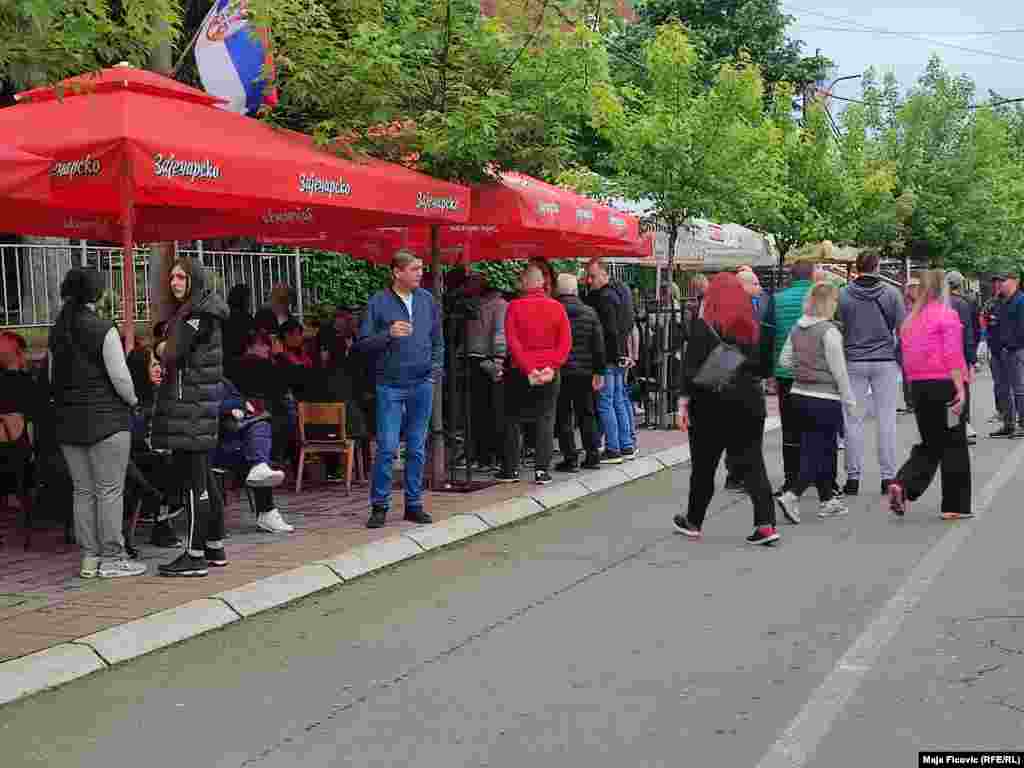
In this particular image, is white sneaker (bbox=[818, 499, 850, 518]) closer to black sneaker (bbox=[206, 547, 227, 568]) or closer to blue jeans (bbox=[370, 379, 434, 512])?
blue jeans (bbox=[370, 379, 434, 512])

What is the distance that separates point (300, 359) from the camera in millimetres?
12375

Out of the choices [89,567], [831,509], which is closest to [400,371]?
[89,567]

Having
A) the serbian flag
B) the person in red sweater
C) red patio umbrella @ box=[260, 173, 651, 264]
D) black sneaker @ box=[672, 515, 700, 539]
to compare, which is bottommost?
black sneaker @ box=[672, 515, 700, 539]

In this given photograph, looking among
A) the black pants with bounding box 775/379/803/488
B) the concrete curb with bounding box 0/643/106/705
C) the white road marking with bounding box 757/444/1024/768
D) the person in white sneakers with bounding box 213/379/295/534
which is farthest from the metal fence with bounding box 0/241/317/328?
the white road marking with bounding box 757/444/1024/768

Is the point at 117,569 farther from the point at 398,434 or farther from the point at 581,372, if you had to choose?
the point at 581,372

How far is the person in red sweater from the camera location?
12086mm

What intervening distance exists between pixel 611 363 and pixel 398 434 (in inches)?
162

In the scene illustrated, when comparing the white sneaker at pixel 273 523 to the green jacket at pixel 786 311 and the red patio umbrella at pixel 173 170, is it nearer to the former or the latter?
the red patio umbrella at pixel 173 170

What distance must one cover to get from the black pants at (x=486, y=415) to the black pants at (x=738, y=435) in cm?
358

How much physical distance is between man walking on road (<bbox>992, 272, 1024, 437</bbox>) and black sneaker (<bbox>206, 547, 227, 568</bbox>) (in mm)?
10787

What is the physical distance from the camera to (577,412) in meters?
13.5

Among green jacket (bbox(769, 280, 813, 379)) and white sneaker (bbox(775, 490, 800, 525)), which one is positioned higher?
green jacket (bbox(769, 280, 813, 379))

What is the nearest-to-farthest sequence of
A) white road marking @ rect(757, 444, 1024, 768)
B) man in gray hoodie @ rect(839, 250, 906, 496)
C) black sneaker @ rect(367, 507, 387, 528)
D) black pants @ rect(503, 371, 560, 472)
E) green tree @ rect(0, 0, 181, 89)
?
white road marking @ rect(757, 444, 1024, 768), green tree @ rect(0, 0, 181, 89), black sneaker @ rect(367, 507, 387, 528), man in gray hoodie @ rect(839, 250, 906, 496), black pants @ rect(503, 371, 560, 472)

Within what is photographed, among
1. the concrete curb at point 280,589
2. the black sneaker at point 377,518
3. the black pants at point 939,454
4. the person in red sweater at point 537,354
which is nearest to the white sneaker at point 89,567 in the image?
the concrete curb at point 280,589
